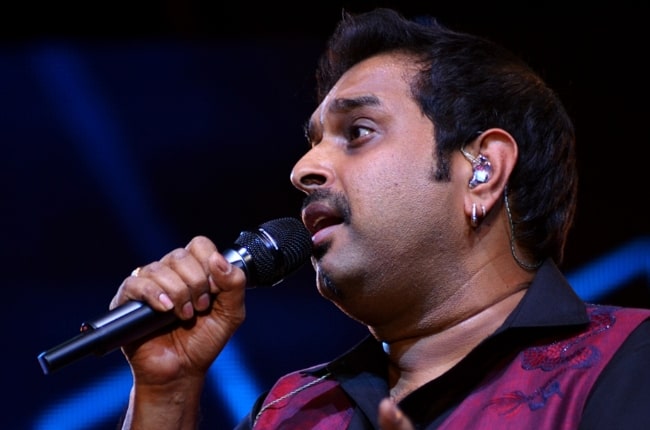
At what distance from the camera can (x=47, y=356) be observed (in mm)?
1418

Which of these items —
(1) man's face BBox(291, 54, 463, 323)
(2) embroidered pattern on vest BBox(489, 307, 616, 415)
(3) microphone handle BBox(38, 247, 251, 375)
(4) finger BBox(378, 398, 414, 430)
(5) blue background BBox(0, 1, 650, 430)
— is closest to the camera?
(4) finger BBox(378, 398, 414, 430)

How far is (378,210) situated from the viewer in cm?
180

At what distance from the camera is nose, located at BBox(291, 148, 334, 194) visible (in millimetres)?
1866

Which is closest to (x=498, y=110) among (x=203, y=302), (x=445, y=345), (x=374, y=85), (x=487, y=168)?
(x=487, y=168)

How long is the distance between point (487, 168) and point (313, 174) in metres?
0.36

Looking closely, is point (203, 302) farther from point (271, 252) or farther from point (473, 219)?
point (473, 219)

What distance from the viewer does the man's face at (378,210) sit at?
1.80 meters

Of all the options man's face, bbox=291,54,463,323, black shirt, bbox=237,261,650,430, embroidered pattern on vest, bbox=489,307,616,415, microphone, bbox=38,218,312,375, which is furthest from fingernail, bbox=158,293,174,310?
embroidered pattern on vest, bbox=489,307,616,415

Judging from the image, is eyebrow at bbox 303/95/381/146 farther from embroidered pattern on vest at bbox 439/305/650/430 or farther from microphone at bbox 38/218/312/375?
embroidered pattern on vest at bbox 439/305/650/430

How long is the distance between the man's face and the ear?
4 centimetres

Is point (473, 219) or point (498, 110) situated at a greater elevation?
A: point (498, 110)

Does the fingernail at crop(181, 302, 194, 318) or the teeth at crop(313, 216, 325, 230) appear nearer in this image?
the fingernail at crop(181, 302, 194, 318)

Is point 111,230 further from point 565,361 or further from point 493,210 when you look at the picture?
point 565,361

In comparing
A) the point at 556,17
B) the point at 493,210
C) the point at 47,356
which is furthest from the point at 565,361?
the point at 556,17
